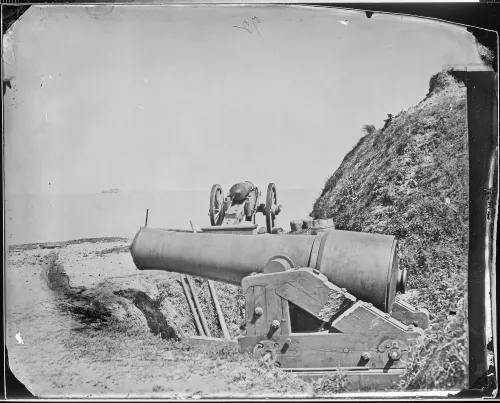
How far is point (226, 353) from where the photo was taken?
5602 millimetres

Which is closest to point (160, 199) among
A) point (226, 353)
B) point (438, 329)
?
point (226, 353)

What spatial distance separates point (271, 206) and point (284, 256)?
0.82 metres

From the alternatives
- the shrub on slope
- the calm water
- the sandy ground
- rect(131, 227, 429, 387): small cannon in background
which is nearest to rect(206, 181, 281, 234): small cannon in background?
the calm water

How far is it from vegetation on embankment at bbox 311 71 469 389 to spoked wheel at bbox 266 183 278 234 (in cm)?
59

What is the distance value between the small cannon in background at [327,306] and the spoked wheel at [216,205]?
2.45 feet

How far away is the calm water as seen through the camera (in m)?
5.99

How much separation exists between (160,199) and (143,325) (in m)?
1.42

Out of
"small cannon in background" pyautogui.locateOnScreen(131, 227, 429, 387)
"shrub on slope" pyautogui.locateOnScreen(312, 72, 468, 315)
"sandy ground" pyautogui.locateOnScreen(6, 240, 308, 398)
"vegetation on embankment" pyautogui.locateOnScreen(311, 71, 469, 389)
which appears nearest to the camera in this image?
"small cannon in background" pyautogui.locateOnScreen(131, 227, 429, 387)

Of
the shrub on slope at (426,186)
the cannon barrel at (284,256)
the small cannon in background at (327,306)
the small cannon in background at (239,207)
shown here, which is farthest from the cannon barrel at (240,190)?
the shrub on slope at (426,186)

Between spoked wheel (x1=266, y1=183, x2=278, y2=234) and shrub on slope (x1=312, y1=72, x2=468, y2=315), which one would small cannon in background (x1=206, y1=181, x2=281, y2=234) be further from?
shrub on slope (x1=312, y1=72, x2=468, y2=315)

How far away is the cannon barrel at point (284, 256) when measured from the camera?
16.9ft

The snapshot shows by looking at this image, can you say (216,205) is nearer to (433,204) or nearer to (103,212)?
(103,212)

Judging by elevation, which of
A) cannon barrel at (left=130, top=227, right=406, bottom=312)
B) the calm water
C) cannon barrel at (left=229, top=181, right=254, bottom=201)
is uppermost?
cannon barrel at (left=229, top=181, right=254, bottom=201)

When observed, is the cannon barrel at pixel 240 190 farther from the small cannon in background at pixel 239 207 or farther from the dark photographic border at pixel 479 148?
the dark photographic border at pixel 479 148
